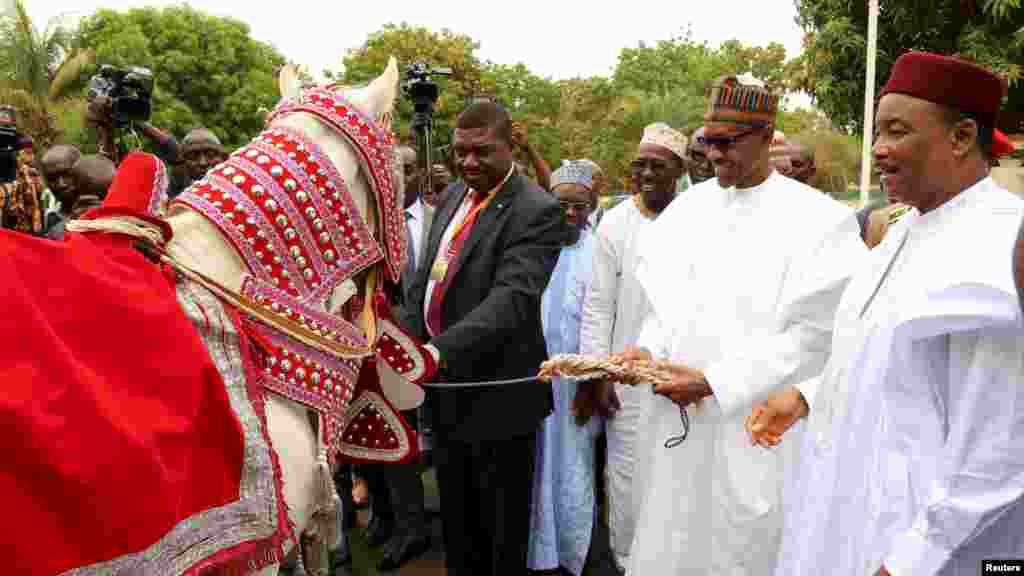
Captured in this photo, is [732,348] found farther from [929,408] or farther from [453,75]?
[453,75]

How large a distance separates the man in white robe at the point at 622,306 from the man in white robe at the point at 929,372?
2187 millimetres

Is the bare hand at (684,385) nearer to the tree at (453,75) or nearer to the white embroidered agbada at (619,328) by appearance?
the white embroidered agbada at (619,328)

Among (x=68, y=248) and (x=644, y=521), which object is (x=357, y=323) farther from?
(x=644, y=521)

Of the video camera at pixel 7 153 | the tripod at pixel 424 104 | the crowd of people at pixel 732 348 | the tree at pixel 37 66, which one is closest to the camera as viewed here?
the crowd of people at pixel 732 348

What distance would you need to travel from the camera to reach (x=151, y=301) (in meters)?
1.65

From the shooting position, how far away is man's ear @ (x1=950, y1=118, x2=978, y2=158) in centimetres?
217

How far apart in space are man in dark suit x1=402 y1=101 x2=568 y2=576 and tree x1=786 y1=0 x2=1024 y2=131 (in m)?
11.5

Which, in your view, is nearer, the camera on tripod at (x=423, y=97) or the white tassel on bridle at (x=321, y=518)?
the white tassel on bridle at (x=321, y=518)

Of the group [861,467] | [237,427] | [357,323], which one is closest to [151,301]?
[237,427]

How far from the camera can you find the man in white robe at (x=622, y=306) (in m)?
4.70

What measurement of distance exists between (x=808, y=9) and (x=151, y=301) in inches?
610

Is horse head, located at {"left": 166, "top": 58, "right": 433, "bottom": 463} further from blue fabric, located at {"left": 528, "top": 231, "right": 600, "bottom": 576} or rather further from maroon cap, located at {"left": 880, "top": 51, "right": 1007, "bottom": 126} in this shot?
blue fabric, located at {"left": 528, "top": 231, "right": 600, "bottom": 576}

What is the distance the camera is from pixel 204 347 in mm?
1698

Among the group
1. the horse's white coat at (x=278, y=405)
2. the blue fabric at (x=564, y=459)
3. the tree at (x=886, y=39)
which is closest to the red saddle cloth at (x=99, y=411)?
the horse's white coat at (x=278, y=405)
